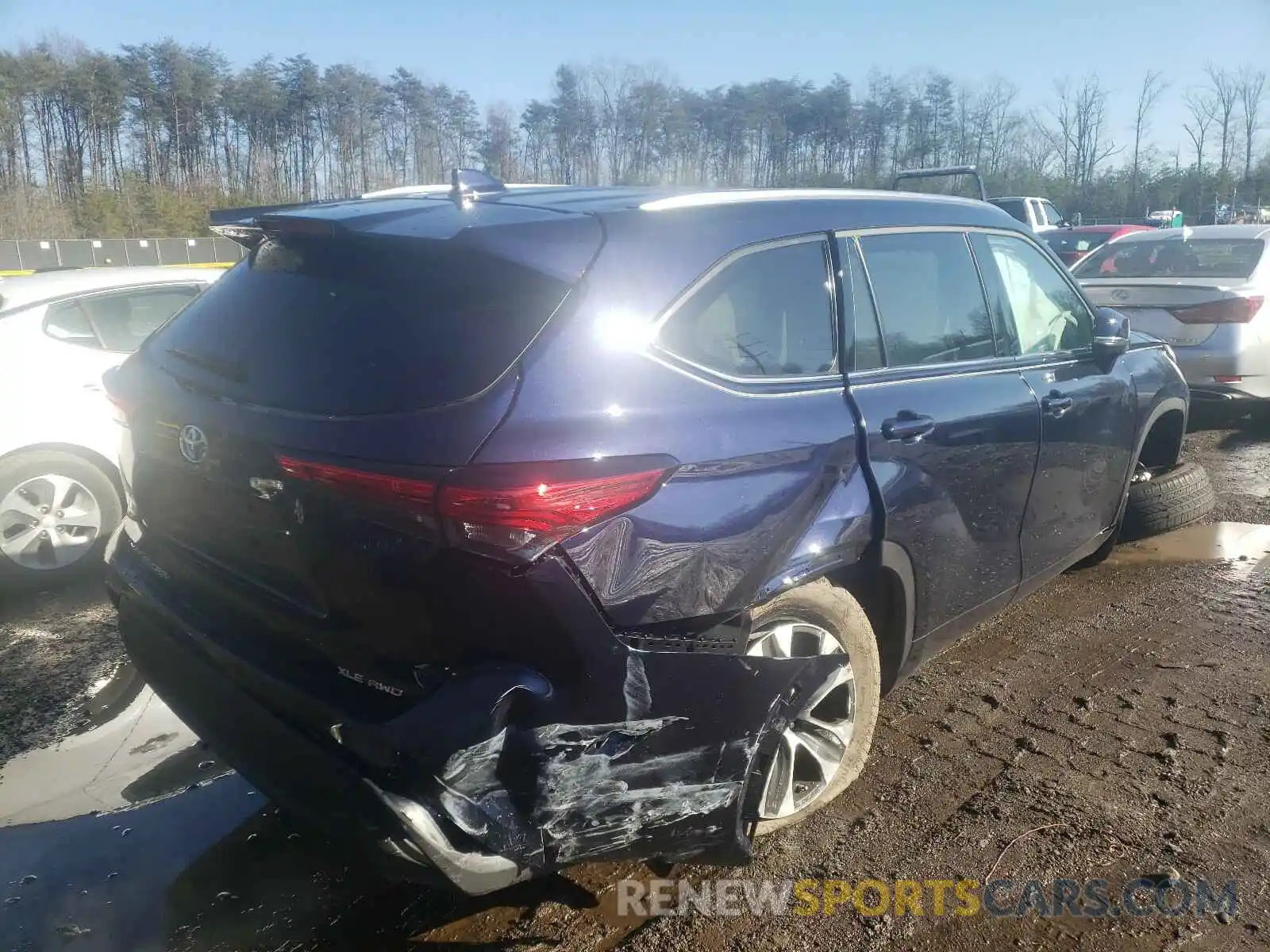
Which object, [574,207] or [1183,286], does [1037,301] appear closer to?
[574,207]

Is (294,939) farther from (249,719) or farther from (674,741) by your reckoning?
(674,741)

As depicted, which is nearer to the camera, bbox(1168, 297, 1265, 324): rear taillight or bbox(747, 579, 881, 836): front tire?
bbox(747, 579, 881, 836): front tire

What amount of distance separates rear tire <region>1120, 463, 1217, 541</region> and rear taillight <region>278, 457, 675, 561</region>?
4188 mm

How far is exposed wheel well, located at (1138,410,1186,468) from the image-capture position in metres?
5.20

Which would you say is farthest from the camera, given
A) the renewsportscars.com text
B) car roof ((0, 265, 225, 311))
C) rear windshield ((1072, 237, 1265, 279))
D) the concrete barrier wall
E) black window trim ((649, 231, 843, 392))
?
the concrete barrier wall

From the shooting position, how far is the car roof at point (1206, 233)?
29.7 ft

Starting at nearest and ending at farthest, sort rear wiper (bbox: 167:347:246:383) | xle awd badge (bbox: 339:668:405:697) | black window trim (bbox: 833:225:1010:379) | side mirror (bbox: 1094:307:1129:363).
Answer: xle awd badge (bbox: 339:668:405:697)
rear wiper (bbox: 167:347:246:383)
black window trim (bbox: 833:225:1010:379)
side mirror (bbox: 1094:307:1129:363)

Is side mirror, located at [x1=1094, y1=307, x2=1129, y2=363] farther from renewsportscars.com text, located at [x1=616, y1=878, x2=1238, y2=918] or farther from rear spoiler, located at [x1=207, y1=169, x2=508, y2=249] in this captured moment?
rear spoiler, located at [x1=207, y1=169, x2=508, y2=249]

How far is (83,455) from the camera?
541cm

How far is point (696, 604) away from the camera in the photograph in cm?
235

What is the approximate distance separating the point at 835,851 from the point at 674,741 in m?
0.92

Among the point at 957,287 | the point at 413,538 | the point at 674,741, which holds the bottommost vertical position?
the point at 674,741

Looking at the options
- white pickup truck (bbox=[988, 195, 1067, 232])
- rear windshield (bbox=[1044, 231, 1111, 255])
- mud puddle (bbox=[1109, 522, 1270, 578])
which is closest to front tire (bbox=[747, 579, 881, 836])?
mud puddle (bbox=[1109, 522, 1270, 578])

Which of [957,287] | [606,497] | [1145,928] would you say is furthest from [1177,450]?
[606,497]
